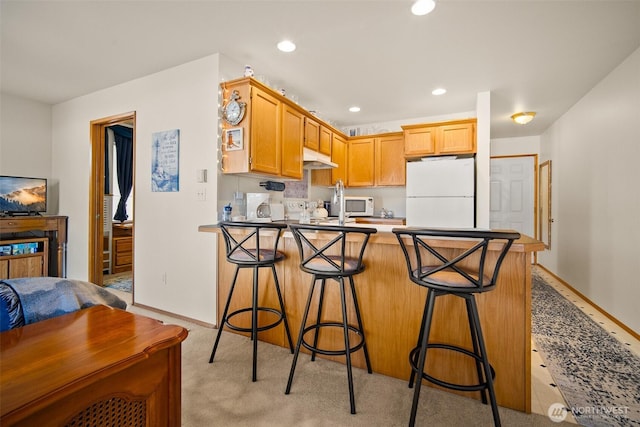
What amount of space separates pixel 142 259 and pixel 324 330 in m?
2.22

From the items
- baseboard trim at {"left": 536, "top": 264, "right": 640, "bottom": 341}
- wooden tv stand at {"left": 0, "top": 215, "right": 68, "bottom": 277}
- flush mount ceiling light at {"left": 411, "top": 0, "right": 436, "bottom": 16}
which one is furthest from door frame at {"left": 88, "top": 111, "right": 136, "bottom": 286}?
baseboard trim at {"left": 536, "top": 264, "right": 640, "bottom": 341}

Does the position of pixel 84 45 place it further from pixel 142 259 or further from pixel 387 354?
pixel 387 354

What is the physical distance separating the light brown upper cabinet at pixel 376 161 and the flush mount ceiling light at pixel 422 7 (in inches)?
100

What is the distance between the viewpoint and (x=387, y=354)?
6.38 feet

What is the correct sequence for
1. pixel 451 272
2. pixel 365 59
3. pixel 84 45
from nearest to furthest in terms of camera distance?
pixel 451 272, pixel 84 45, pixel 365 59

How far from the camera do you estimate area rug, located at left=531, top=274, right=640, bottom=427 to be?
1.64 metres

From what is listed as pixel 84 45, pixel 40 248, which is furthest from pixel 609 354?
pixel 40 248

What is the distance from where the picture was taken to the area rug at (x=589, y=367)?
1641mm

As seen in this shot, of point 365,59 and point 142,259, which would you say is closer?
point 365,59

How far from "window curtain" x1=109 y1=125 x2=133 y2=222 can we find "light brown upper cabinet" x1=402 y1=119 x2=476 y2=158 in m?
4.50

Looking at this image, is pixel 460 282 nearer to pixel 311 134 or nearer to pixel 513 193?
pixel 311 134

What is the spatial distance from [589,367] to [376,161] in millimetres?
3449

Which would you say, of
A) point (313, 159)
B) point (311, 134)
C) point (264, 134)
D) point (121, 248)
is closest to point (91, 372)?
point (264, 134)

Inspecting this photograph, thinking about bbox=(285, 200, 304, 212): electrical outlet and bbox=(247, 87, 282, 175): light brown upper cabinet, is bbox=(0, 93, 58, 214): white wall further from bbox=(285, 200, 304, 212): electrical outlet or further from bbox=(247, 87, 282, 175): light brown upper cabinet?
bbox=(247, 87, 282, 175): light brown upper cabinet
